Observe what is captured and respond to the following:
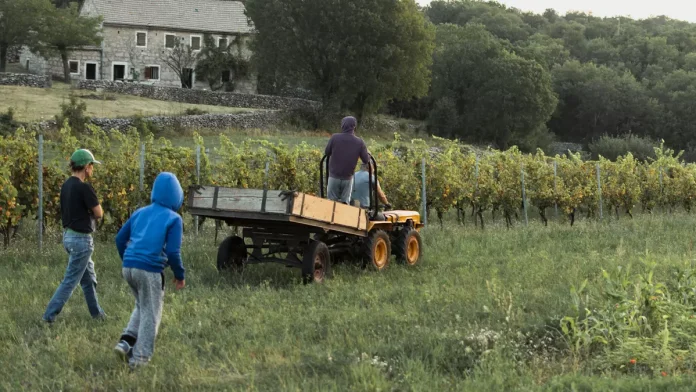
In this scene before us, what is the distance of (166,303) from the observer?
907cm

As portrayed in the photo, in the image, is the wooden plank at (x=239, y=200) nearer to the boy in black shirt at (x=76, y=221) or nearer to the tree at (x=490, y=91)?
the boy in black shirt at (x=76, y=221)

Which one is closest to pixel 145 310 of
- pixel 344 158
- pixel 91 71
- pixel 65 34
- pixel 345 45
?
pixel 344 158

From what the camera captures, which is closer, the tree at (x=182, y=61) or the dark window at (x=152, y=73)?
the tree at (x=182, y=61)

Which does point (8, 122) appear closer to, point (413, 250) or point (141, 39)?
point (141, 39)

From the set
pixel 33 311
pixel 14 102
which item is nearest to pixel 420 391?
pixel 33 311

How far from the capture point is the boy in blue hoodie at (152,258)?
265 inches

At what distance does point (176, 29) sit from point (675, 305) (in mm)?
53920

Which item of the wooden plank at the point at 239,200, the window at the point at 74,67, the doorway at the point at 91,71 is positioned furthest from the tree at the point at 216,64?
the wooden plank at the point at 239,200

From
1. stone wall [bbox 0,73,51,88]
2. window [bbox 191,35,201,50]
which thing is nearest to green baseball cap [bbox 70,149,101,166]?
stone wall [bbox 0,73,51,88]

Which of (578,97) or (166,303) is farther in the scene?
(578,97)

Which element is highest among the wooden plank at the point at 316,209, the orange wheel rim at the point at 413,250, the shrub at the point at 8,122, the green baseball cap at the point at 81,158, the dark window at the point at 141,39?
the dark window at the point at 141,39

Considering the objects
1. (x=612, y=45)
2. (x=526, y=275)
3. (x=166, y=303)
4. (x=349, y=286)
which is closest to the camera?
(x=166, y=303)

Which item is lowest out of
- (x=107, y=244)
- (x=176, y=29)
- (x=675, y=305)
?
(x=107, y=244)

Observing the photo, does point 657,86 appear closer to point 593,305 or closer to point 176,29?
point 176,29
